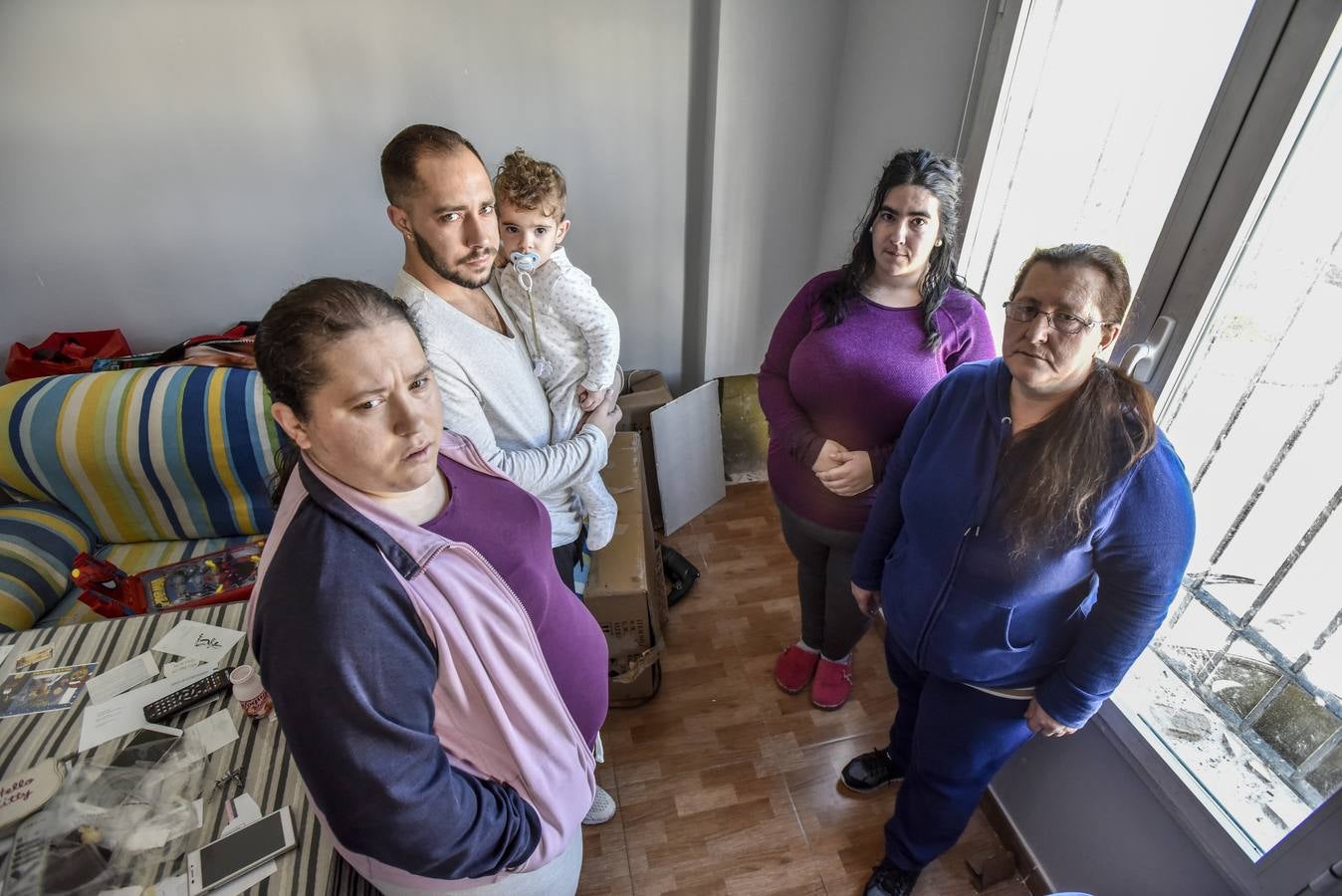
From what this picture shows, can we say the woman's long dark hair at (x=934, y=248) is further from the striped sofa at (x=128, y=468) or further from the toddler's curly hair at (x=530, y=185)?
the striped sofa at (x=128, y=468)

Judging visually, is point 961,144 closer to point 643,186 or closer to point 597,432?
point 643,186

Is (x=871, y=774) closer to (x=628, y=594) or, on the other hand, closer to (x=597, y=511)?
(x=628, y=594)

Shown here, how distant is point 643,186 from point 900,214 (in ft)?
4.91

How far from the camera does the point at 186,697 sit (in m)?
1.18

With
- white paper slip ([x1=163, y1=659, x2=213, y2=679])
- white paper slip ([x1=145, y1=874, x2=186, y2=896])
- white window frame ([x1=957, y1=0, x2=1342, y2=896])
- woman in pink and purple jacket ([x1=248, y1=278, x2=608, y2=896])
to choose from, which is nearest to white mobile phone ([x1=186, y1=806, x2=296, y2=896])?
white paper slip ([x1=145, y1=874, x2=186, y2=896])

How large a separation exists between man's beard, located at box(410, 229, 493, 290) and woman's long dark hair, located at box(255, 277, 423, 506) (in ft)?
1.22

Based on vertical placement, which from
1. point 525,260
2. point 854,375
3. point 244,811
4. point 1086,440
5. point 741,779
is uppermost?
point 525,260

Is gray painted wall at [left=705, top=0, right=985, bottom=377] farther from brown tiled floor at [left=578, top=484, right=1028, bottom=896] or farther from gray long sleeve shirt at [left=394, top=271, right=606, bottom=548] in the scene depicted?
gray long sleeve shirt at [left=394, top=271, right=606, bottom=548]

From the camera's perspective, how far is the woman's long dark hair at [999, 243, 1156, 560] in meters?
0.92

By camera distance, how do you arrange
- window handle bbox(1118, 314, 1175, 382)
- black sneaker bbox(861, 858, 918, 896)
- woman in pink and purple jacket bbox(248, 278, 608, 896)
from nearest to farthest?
woman in pink and purple jacket bbox(248, 278, 608, 896) → window handle bbox(1118, 314, 1175, 382) → black sneaker bbox(861, 858, 918, 896)

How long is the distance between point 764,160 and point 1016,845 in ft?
8.11

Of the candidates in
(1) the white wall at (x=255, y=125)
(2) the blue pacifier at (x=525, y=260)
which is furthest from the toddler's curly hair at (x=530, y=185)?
(1) the white wall at (x=255, y=125)

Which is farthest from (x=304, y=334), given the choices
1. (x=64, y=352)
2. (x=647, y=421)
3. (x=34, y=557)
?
(x=64, y=352)

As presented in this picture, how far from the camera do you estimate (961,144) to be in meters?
1.88
